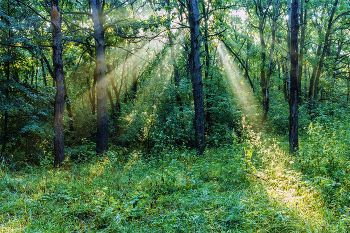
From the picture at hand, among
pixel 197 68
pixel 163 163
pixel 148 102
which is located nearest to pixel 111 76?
pixel 148 102

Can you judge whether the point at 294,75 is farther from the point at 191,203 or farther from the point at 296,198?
the point at 191,203

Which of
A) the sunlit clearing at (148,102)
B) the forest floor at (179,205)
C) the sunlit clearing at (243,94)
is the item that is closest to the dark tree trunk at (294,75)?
the forest floor at (179,205)

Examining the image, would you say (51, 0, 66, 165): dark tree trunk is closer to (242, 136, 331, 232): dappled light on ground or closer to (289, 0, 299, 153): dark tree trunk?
(242, 136, 331, 232): dappled light on ground

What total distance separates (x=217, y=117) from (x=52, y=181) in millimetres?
11945

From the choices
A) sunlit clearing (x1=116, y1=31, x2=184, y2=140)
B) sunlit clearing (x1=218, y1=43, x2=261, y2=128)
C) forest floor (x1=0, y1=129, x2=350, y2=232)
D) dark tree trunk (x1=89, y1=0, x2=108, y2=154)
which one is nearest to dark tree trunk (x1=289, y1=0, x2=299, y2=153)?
forest floor (x1=0, y1=129, x2=350, y2=232)

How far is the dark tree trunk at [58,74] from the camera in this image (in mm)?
8117

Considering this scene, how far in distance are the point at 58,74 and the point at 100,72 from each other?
201 centimetres

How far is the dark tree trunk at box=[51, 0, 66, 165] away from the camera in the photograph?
812 centimetres

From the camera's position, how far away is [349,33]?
22844 mm

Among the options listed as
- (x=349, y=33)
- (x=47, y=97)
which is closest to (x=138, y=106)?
(x=47, y=97)

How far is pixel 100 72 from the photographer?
32.6ft

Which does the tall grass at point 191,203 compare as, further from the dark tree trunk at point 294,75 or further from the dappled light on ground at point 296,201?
the dark tree trunk at point 294,75

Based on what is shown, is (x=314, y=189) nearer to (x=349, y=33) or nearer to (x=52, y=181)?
(x=52, y=181)

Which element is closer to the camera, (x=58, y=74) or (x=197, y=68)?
(x=58, y=74)
